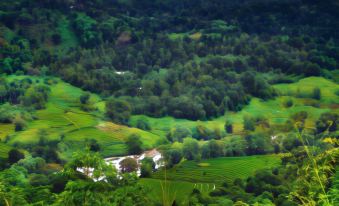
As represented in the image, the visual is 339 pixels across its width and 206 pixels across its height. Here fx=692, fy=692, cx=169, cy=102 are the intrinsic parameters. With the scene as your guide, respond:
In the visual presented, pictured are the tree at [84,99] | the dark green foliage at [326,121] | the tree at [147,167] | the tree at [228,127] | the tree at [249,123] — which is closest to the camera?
the tree at [147,167]

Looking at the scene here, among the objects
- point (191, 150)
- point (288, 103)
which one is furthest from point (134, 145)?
point (288, 103)

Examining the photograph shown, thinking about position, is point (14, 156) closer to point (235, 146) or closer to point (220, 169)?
point (220, 169)

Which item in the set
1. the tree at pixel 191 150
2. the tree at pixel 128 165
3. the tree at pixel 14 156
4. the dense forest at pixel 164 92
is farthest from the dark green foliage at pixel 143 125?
the tree at pixel 14 156

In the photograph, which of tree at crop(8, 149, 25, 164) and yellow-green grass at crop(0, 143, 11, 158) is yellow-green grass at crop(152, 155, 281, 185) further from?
yellow-green grass at crop(0, 143, 11, 158)

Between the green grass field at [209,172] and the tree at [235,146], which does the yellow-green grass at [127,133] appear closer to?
the tree at [235,146]

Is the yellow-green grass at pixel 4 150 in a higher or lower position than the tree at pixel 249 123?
higher

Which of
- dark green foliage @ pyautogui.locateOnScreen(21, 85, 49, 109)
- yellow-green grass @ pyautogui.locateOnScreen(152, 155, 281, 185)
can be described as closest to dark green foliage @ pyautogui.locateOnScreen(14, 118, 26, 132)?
dark green foliage @ pyautogui.locateOnScreen(21, 85, 49, 109)
